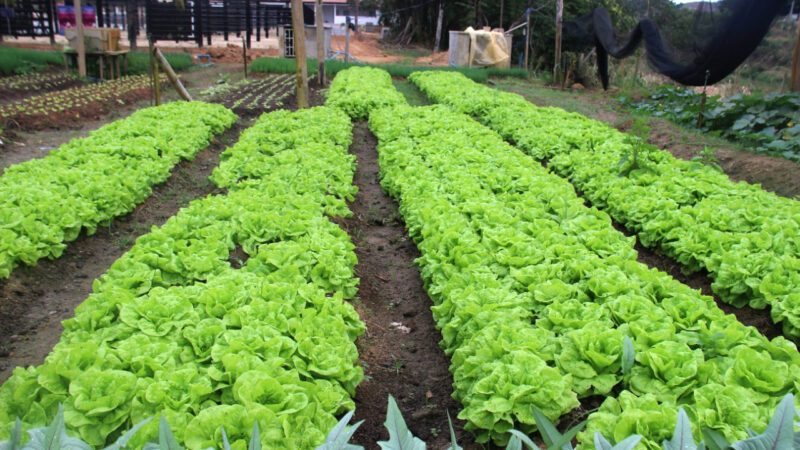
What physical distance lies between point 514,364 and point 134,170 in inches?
266

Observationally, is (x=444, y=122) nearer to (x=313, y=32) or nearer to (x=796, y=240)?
(x=796, y=240)

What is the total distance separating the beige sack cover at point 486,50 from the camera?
1168 inches

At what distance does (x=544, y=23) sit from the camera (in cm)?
3728

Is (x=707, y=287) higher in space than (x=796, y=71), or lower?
lower

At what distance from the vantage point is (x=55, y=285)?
618 cm

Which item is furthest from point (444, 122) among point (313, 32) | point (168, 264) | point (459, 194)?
point (313, 32)

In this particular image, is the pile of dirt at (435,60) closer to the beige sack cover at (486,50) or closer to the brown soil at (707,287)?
the beige sack cover at (486,50)

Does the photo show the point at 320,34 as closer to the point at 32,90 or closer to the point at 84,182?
the point at 32,90

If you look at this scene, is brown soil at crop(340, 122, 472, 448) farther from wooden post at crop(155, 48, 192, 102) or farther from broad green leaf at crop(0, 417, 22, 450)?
wooden post at crop(155, 48, 192, 102)

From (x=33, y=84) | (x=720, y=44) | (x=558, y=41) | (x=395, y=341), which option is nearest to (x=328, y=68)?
(x=558, y=41)

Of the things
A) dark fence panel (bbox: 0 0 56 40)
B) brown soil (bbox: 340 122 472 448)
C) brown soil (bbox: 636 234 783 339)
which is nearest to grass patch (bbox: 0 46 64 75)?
dark fence panel (bbox: 0 0 56 40)

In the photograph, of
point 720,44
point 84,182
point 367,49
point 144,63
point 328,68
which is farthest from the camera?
point 367,49

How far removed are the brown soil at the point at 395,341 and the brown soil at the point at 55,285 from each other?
8.70ft

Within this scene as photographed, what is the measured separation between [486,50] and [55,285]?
2642 cm
